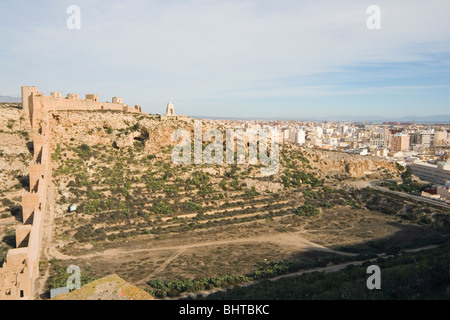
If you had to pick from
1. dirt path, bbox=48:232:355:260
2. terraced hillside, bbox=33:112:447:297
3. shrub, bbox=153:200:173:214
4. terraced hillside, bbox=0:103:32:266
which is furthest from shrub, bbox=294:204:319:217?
terraced hillside, bbox=0:103:32:266

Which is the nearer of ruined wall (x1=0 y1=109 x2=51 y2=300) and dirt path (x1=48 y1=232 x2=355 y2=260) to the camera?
ruined wall (x1=0 y1=109 x2=51 y2=300)

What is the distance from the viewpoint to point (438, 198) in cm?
3212

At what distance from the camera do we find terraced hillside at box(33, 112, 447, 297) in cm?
1653

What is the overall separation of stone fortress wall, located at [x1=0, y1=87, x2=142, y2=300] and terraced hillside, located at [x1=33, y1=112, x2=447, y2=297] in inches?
37.0

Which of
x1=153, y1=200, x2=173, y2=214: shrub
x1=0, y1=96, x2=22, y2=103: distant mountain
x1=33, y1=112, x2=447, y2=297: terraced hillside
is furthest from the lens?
x1=0, y1=96, x2=22, y2=103: distant mountain

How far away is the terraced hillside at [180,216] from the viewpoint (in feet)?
54.2

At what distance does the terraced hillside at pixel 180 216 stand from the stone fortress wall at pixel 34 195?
0.94 m

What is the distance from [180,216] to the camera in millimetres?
23484

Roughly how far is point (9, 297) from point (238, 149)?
24969mm

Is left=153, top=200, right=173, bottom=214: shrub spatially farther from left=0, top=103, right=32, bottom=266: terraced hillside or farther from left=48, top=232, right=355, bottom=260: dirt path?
left=0, top=103, right=32, bottom=266: terraced hillside

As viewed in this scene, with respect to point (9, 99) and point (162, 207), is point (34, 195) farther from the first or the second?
point (9, 99)

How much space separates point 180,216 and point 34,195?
9.38 meters

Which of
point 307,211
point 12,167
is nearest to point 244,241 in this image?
point 307,211
